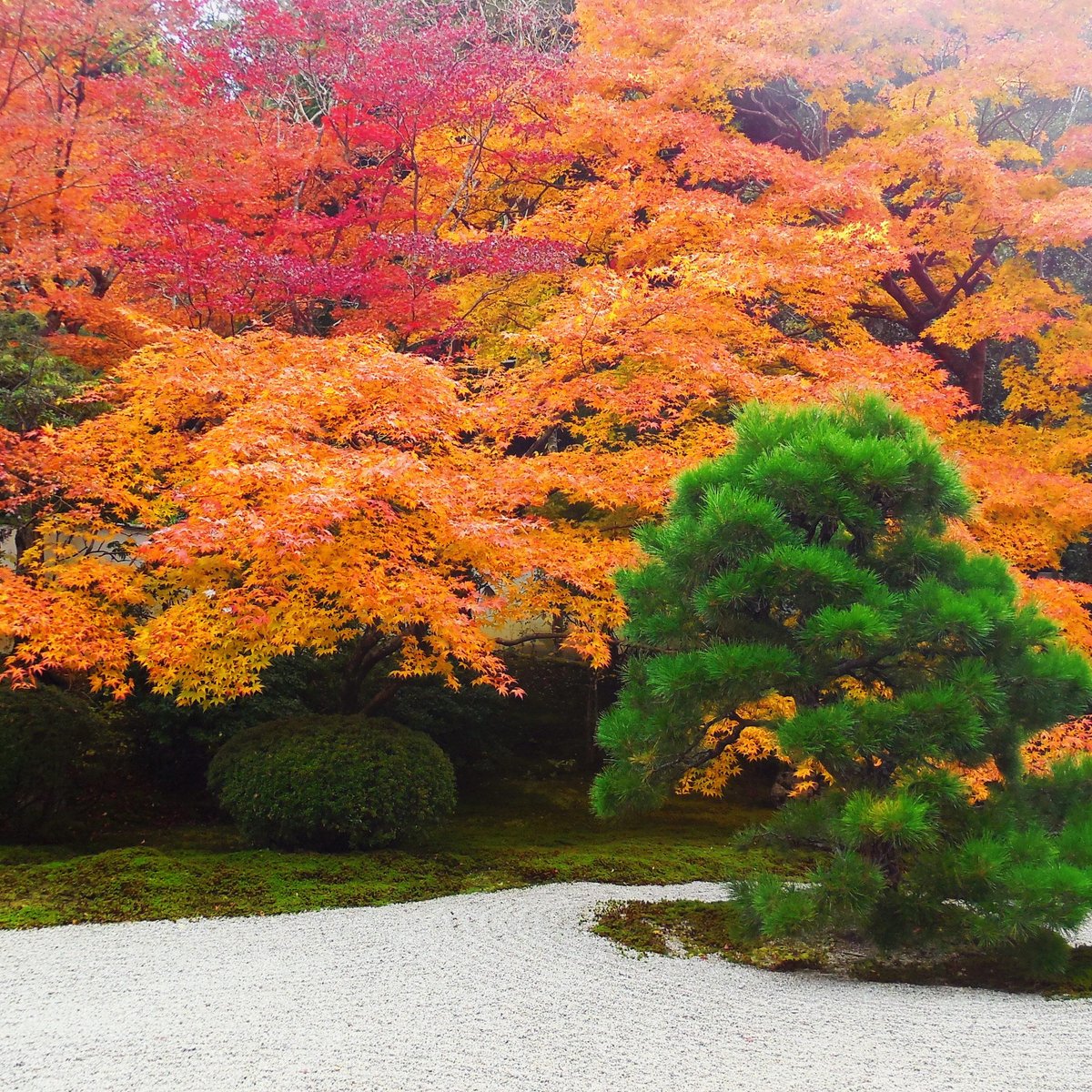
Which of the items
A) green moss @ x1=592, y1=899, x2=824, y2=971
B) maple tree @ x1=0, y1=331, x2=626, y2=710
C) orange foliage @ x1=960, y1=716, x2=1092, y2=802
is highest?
maple tree @ x1=0, y1=331, x2=626, y2=710

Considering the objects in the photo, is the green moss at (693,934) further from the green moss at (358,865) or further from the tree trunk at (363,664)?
the tree trunk at (363,664)

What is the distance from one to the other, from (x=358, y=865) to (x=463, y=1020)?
2.96 m

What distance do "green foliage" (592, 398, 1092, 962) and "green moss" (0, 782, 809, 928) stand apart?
1131 mm

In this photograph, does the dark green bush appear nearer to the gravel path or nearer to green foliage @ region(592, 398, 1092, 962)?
the gravel path

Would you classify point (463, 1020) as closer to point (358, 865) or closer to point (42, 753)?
point (358, 865)

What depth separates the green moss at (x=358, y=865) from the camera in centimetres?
560

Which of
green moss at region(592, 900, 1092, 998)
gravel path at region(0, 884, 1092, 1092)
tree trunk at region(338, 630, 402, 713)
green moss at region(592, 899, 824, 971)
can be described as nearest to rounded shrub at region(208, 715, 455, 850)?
tree trunk at region(338, 630, 402, 713)

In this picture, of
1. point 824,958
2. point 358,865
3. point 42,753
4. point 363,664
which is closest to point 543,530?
point 363,664

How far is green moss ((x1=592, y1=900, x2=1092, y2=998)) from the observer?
4660 millimetres

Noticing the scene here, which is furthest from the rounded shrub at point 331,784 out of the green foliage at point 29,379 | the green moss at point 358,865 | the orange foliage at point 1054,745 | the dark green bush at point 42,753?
the orange foliage at point 1054,745

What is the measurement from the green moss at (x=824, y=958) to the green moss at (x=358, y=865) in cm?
59

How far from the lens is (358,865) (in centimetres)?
652

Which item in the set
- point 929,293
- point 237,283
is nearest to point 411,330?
point 237,283

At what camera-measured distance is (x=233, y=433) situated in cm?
554
